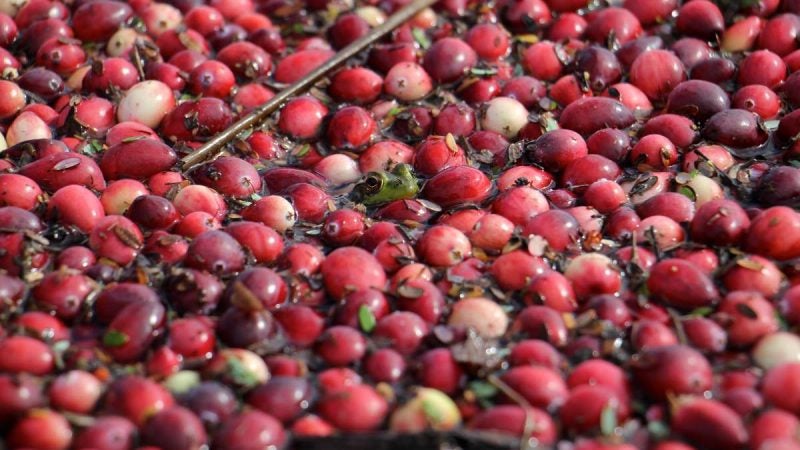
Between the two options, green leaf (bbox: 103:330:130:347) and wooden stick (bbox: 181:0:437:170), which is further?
wooden stick (bbox: 181:0:437:170)

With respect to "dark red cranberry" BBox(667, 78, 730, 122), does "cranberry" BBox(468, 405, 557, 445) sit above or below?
below

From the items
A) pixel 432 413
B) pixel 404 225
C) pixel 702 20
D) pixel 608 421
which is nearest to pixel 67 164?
pixel 404 225

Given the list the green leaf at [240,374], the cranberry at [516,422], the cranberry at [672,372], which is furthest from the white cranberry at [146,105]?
the cranberry at [672,372]

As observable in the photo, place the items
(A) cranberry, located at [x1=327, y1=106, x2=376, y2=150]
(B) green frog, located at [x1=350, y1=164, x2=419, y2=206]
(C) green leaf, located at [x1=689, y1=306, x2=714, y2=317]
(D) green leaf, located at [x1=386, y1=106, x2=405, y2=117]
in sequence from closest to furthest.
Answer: (C) green leaf, located at [x1=689, y1=306, x2=714, y2=317] → (B) green frog, located at [x1=350, y1=164, x2=419, y2=206] → (A) cranberry, located at [x1=327, y1=106, x2=376, y2=150] → (D) green leaf, located at [x1=386, y1=106, x2=405, y2=117]

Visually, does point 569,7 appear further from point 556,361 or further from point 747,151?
point 556,361

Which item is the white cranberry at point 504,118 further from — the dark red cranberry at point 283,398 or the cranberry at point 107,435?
the cranberry at point 107,435

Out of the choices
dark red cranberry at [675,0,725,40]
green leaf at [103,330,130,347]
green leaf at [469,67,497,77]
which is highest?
dark red cranberry at [675,0,725,40]

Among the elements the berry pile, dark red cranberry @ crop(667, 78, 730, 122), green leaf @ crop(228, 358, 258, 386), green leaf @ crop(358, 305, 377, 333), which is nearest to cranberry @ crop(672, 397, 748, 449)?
the berry pile

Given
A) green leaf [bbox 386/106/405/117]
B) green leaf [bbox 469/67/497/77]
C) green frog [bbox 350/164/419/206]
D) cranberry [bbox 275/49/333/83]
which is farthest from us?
cranberry [bbox 275/49/333/83]

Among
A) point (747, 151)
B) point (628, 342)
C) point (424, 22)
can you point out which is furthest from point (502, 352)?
point (424, 22)

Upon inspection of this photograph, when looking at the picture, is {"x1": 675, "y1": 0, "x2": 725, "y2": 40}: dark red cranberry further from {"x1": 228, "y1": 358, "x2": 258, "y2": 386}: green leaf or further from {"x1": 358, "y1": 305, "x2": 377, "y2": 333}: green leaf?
{"x1": 228, "y1": 358, "x2": 258, "y2": 386}: green leaf
